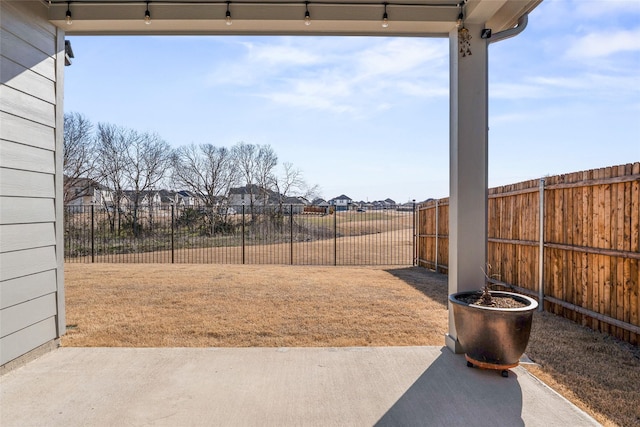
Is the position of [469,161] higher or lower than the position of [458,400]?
higher

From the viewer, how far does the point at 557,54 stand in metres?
5.01

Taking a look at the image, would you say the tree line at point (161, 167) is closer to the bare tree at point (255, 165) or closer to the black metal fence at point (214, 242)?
the bare tree at point (255, 165)

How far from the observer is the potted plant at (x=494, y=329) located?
2568 mm

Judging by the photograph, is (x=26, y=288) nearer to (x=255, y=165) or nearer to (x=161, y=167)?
(x=161, y=167)

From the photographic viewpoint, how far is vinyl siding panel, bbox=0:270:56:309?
2629 millimetres

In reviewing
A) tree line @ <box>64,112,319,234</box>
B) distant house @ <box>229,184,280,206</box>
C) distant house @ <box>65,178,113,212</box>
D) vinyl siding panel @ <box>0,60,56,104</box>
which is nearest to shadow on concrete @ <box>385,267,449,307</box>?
vinyl siding panel @ <box>0,60,56,104</box>

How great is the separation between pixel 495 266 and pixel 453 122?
378cm

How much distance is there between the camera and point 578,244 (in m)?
4.21

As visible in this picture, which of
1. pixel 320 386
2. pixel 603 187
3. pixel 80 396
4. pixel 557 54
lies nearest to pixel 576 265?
pixel 603 187

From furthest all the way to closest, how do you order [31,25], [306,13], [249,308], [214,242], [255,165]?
[255,165]
[214,242]
[249,308]
[306,13]
[31,25]

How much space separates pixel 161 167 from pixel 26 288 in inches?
672

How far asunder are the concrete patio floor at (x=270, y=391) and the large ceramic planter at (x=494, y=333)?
0.47 feet

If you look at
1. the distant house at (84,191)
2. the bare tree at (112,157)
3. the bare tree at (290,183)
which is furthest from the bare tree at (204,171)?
the distant house at (84,191)

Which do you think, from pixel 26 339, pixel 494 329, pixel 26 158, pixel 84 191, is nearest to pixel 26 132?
pixel 26 158
